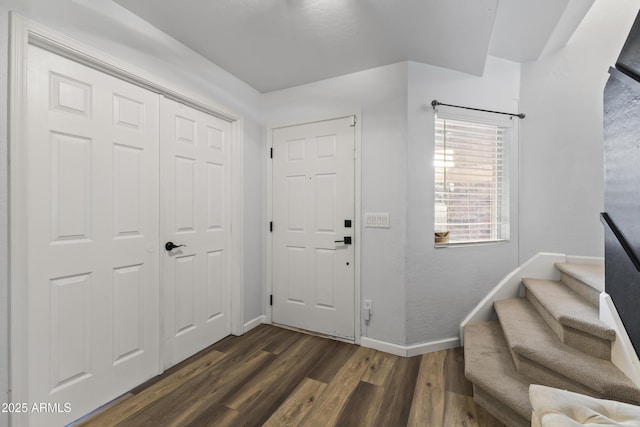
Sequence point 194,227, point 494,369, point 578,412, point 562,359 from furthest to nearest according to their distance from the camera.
Result: 1. point 194,227
2. point 494,369
3. point 562,359
4. point 578,412

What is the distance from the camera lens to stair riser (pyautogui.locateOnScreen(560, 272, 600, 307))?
1.72 metres

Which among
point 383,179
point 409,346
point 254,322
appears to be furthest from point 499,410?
point 254,322

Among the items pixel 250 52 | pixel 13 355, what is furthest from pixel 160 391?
pixel 250 52

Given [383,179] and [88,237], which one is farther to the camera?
[383,179]

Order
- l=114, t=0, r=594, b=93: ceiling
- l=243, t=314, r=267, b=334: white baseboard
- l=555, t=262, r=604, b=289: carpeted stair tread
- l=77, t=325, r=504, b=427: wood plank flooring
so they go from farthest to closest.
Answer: l=243, t=314, r=267, b=334: white baseboard < l=555, t=262, r=604, b=289: carpeted stair tread < l=114, t=0, r=594, b=93: ceiling < l=77, t=325, r=504, b=427: wood plank flooring

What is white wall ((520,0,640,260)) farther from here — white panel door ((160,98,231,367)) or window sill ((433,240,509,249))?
white panel door ((160,98,231,367))

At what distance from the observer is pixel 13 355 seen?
1.26 metres

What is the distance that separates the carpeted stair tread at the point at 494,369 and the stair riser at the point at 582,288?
24.4 inches

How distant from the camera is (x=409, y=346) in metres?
2.21

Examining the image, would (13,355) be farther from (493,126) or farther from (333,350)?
(493,126)

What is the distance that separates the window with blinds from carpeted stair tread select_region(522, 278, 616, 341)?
52cm

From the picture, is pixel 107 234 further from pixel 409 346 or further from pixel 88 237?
pixel 409 346

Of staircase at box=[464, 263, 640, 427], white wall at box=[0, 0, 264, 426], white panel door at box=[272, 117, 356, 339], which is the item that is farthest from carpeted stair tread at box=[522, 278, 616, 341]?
white wall at box=[0, 0, 264, 426]

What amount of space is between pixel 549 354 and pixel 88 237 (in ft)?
8.98
